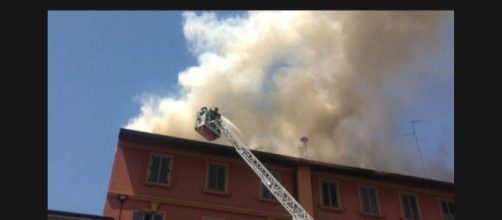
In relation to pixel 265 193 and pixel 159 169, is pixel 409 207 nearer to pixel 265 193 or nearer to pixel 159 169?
pixel 265 193

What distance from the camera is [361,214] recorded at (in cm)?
2303

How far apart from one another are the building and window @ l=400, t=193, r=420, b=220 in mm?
52

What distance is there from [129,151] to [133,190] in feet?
6.16

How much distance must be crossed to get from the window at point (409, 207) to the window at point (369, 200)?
5.22ft

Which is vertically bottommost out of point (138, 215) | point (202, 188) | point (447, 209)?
point (138, 215)

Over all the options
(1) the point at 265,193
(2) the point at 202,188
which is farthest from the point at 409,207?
(2) the point at 202,188

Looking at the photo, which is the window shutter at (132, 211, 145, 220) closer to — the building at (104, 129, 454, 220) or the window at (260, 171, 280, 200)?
the building at (104, 129, 454, 220)

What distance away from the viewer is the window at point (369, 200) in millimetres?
23484

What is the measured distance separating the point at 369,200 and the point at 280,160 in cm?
516

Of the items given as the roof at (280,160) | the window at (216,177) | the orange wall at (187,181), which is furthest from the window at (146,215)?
the roof at (280,160)

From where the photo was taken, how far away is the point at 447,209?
2523 cm

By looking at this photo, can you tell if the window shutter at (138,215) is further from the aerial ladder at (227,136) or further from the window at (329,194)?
the window at (329,194)

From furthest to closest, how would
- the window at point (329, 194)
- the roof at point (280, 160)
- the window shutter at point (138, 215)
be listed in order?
the window at point (329, 194)
the roof at point (280, 160)
the window shutter at point (138, 215)

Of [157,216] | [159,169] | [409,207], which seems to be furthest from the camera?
[409,207]
